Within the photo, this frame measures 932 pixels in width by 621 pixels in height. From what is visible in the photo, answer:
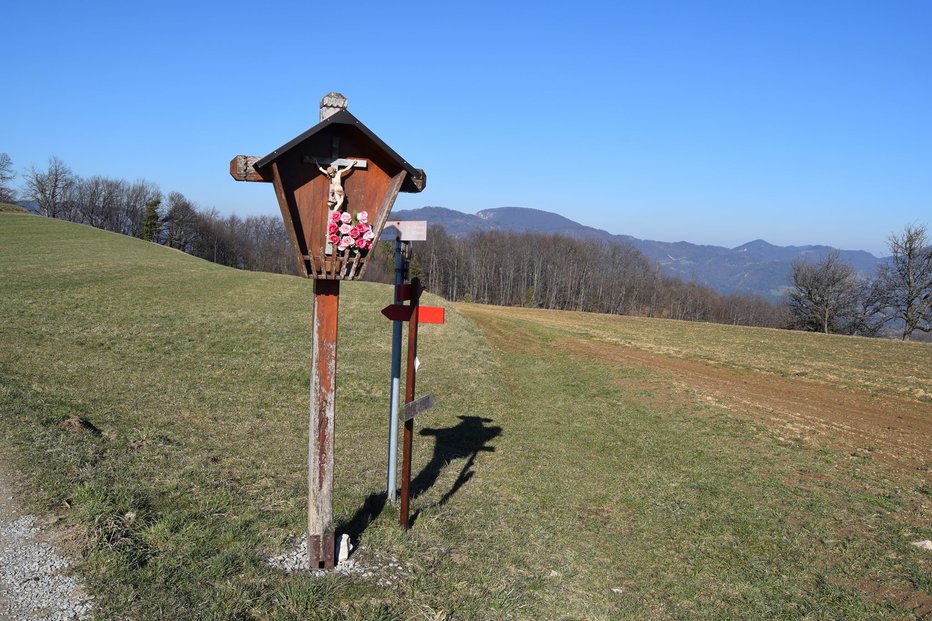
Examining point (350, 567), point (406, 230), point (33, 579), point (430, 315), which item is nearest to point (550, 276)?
point (430, 315)

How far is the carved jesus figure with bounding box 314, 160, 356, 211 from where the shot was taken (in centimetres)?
498

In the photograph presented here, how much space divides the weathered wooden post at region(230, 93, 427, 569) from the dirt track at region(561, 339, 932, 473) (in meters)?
10.6

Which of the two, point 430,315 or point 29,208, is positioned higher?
point 29,208

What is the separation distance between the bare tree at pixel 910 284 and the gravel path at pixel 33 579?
5308cm

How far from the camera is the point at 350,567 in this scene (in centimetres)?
529

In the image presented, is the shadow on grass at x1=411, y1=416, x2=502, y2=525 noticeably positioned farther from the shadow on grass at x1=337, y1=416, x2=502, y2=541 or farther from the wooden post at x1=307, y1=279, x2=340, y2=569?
the wooden post at x1=307, y1=279, x2=340, y2=569

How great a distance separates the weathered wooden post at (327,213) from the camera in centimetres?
487

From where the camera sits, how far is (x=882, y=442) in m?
12.6

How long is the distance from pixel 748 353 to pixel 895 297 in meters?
30.6

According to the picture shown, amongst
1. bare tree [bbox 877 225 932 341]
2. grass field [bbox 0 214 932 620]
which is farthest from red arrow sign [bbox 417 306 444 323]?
bare tree [bbox 877 225 932 341]

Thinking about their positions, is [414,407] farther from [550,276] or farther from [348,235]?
[550,276]

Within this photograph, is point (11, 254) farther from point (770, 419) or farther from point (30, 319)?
point (770, 419)

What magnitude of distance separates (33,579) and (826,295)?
63.2 meters

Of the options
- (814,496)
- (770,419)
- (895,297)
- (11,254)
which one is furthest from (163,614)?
(895,297)
